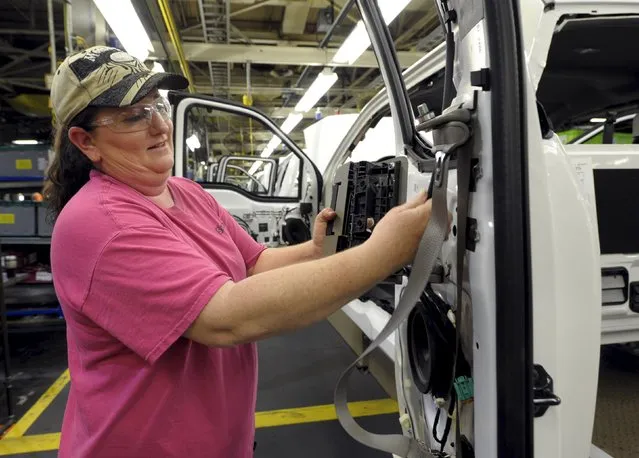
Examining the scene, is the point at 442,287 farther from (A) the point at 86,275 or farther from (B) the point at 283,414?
(B) the point at 283,414

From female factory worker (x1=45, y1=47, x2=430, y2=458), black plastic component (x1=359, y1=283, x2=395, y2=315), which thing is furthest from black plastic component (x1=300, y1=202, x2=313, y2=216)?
female factory worker (x1=45, y1=47, x2=430, y2=458)

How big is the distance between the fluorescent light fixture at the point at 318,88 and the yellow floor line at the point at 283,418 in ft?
16.7

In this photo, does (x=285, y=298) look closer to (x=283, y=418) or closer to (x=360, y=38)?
(x=283, y=418)

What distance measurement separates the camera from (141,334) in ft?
3.06

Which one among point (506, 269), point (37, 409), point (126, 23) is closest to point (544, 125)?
point (506, 269)

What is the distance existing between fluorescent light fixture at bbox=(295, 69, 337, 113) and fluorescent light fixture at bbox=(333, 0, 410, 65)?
412 mm

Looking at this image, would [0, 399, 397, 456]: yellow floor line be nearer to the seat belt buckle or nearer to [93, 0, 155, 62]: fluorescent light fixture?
the seat belt buckle

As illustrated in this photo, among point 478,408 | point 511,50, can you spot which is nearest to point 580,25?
point 511,50

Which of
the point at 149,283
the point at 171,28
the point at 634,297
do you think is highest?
the point at 171,28

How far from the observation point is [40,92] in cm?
773

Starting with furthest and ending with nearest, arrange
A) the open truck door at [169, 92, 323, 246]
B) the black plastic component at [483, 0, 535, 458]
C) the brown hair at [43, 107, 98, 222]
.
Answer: the open truck door at [169, 92, 323, 246]
the brown hair at [43, 107, 98, 222]
the black plastic component at [483, 0, 535, 458]

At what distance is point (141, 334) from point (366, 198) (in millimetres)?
890

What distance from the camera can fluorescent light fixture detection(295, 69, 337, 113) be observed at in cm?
679

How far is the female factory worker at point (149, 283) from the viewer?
3.01ft
